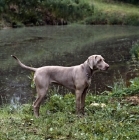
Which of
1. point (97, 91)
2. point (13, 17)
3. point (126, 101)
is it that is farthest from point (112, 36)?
point (126, 101)

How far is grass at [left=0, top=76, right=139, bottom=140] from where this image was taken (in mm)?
6465

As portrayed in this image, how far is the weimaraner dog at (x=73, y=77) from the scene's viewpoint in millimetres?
8430

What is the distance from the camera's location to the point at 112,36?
31922 millimetres

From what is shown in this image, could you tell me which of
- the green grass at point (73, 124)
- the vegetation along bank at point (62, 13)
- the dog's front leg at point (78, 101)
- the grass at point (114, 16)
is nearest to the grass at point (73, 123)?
the green grass at point (73, 124)

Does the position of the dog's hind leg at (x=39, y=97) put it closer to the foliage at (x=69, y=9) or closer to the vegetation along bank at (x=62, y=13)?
the vegetation along bank at (x=62, y=13)

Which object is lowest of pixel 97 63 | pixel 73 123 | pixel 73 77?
pixel 73 123

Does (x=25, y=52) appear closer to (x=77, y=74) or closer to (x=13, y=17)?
(x=77, y=74)

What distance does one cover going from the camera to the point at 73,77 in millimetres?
8594

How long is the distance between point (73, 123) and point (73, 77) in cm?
141

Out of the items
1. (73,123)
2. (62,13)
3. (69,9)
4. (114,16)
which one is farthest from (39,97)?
(69,9)

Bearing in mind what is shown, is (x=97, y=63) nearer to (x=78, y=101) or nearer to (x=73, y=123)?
(x=78, y=101)

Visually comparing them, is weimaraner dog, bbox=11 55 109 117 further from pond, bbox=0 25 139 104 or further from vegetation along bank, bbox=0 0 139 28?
vegetation along bank, bbox=0 0 139 28

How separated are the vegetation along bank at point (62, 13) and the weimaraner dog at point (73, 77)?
3234cm

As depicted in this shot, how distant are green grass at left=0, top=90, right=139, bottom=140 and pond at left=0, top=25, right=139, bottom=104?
3.92m
